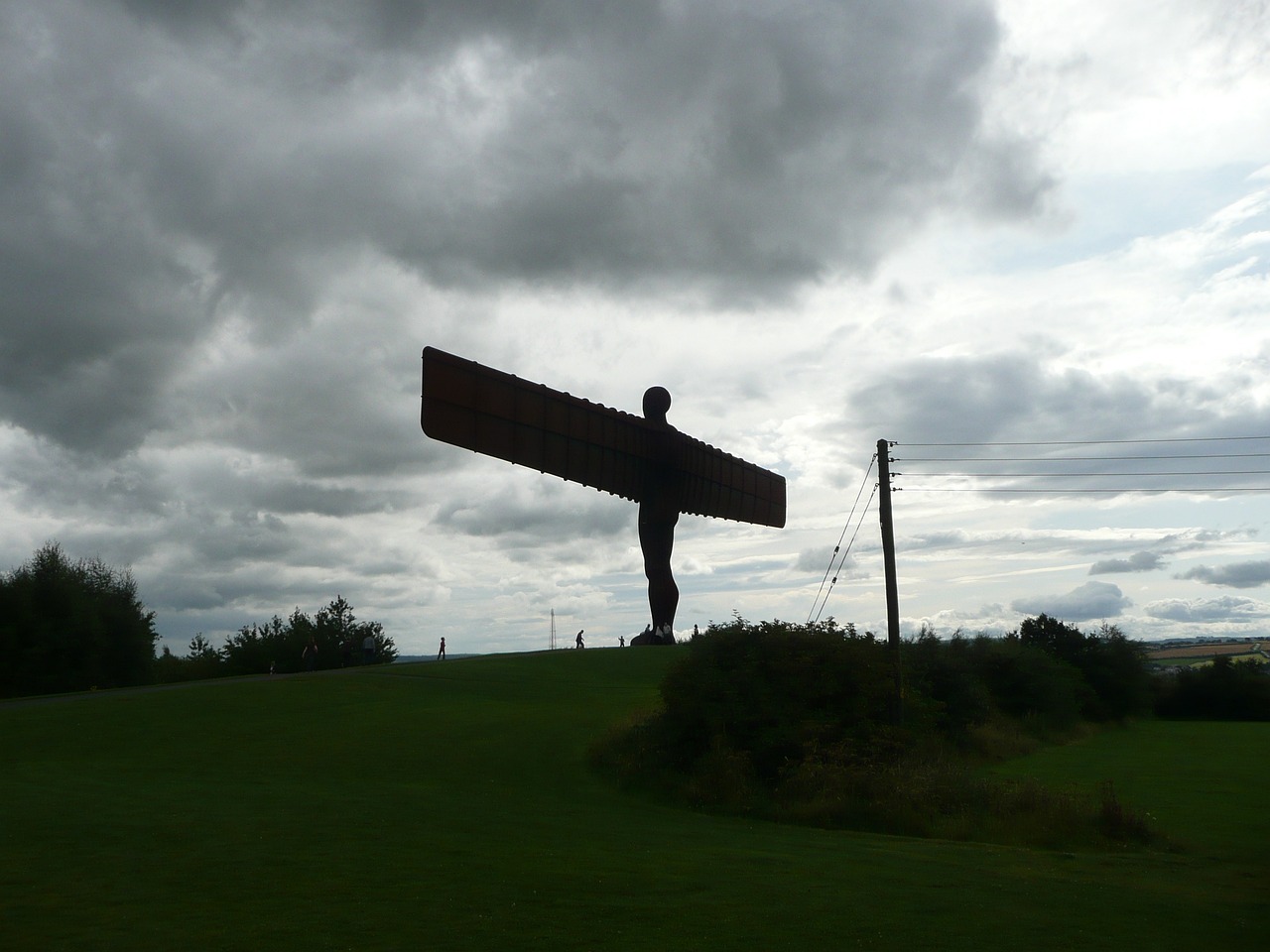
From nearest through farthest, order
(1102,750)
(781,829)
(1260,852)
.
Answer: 1. (1260,852)
2. (781,829)
3. (1102,750)

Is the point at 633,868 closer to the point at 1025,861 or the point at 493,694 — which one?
the point at 1025,861

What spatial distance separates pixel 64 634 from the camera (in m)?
46.4

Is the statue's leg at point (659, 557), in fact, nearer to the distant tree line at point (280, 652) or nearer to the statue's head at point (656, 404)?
the statue's head at point (656, 404)

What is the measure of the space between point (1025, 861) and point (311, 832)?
9136 mm

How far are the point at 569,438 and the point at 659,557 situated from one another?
726 centimetres

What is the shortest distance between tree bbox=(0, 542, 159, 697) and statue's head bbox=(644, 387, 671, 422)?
1199 inches

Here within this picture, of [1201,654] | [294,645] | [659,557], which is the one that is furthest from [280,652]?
[1201,654]

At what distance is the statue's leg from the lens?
36875mm

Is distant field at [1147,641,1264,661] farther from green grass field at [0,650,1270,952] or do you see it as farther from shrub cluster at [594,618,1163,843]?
green grass field at [0,650,1270,952]

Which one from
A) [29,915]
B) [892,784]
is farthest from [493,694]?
[29,915]

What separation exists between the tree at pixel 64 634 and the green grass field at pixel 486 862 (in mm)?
26231

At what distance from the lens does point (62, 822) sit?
A: 1224 centimetres

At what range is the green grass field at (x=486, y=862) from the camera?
27.3 ft

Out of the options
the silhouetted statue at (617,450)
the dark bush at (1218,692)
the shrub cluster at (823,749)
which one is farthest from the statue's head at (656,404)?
the dark bush at (1218,692)
